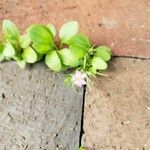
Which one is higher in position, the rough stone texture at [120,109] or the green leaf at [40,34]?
the green leaf at [40,34]

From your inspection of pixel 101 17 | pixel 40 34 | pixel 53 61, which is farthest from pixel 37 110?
pixel 101 17

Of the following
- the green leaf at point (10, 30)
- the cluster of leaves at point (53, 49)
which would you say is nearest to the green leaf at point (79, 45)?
the cluster of leaves at point (53, 49)

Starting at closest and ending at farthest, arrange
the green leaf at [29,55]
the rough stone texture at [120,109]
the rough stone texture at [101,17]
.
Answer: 1. the rough stone texture at [120,109]
2. the green leaf at [29,55]
3. the rough stone texture at [101,17]

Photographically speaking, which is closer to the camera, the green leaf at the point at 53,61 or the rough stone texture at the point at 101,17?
the green leaf at the point at 53,61

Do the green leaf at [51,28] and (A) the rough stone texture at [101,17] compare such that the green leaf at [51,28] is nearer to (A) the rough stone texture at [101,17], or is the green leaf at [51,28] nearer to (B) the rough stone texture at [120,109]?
(A) the rough stone texture at [101,17]

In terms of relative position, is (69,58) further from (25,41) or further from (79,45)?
(25,41)

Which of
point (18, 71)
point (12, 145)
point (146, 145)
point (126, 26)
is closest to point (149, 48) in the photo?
point (126, 26)

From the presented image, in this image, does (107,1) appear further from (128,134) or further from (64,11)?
(128,134)

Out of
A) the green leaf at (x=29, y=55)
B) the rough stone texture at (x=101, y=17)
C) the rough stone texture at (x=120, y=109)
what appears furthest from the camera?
the rough stone texture at (x=101, y=17)

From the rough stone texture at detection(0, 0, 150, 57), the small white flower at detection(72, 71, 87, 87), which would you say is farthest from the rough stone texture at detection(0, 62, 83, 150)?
→ the rough stone texture at detection(0, 0, 150, 57)
